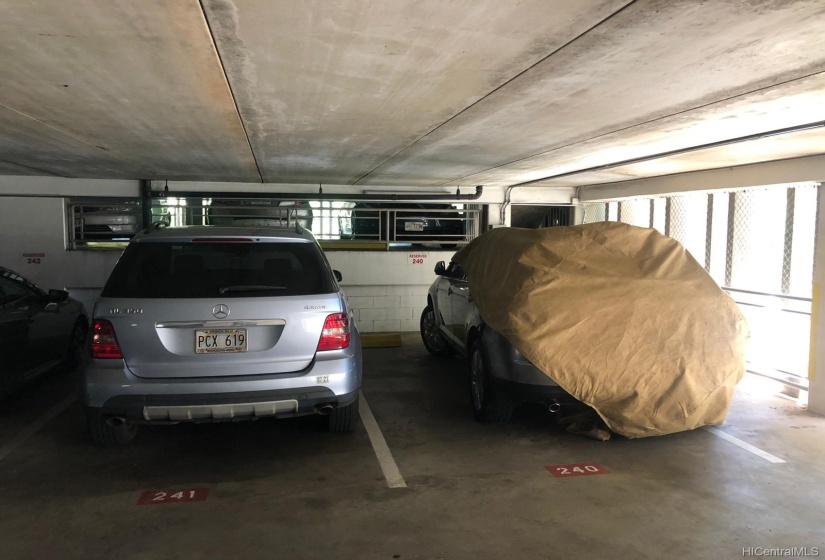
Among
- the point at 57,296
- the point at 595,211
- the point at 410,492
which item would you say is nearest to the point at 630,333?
the point at 410,492

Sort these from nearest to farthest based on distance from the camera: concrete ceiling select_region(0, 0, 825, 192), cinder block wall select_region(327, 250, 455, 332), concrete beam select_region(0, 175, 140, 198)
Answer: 1. concrete ceiling select_region(0, 0, 825, 192)
2. concrete beam select_region(0, 175, 140, 198)
3. cinder block wall select_region(327, 250, 455, 332)

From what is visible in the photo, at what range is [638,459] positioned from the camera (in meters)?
4.28

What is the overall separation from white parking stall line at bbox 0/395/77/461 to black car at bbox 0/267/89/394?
38 cm

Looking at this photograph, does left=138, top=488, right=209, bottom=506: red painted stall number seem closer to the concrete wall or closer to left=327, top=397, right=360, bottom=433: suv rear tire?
left=327, top=397, right=360, bottom=433: suv rear tire

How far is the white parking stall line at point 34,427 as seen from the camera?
4.35 m

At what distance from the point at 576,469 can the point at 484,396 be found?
1.08 meters

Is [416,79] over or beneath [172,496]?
over

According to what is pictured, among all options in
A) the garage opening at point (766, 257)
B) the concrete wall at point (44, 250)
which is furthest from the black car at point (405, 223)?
the concrete wall at point (44, 250)

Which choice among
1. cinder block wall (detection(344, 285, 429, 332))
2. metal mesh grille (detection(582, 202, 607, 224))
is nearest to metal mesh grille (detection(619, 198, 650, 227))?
metal mesh grille (detection(582, 202, 607, 224))

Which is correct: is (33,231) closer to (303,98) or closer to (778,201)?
(303,98)

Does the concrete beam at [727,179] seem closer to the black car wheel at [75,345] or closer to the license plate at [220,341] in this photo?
the license plate at [220,341]

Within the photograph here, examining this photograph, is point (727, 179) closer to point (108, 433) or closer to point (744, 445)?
point (744, 445)

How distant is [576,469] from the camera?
4086 millimetres

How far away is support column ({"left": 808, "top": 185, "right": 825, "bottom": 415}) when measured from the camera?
561cm
